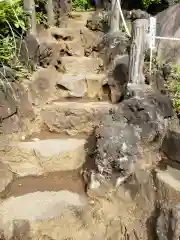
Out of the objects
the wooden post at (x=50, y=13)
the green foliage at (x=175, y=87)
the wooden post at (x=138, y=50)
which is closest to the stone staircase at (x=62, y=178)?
the wooden post at (x=138, y=50)

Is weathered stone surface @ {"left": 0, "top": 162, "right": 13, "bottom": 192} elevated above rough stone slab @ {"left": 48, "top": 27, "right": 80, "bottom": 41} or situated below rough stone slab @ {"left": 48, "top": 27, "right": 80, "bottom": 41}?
below

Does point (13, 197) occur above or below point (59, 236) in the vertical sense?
above

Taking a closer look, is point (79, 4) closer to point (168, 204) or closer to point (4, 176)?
point (4, 176)

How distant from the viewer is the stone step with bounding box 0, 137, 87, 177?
160 inches

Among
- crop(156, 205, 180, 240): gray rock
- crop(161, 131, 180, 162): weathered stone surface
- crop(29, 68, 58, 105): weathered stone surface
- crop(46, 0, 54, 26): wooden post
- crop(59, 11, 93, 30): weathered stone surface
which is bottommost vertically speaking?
crop(156, 205, 180, 240): gray rock

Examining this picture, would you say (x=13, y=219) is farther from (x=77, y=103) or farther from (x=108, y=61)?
(x=108, y=61)

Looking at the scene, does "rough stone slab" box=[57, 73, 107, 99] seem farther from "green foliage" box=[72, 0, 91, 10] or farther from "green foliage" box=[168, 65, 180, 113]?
"green foliage" box=[72, 0, 91, 10]

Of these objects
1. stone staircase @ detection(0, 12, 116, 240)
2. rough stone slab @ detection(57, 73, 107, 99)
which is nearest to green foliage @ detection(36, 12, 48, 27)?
stone staircase @ detection(0, 12, 116, 240)

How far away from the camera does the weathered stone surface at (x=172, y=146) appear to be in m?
3.71

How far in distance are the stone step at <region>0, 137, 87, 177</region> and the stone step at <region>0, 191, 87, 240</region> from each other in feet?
1.58

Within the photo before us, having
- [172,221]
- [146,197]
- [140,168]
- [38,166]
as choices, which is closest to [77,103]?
[38,166]

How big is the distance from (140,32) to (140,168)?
2.30 metres

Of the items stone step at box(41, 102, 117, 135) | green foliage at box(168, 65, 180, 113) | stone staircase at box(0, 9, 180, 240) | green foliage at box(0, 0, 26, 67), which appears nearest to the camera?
stone staircase at box(0, 9, 180, 240)

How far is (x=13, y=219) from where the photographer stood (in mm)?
3250
